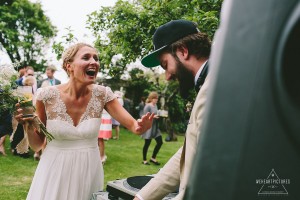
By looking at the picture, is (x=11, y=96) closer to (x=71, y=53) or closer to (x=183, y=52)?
(x=71, y=53)

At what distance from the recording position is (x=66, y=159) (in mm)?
2785

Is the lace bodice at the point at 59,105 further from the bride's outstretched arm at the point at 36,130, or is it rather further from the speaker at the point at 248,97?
the speaker at the point at 248,97

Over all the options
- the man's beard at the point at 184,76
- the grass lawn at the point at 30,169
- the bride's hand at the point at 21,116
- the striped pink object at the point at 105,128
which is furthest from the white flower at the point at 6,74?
the striped pink object at the point at 105,128

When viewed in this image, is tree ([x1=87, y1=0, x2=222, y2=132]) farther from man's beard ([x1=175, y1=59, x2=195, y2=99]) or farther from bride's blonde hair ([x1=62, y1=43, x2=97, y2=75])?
man's beard ([x1=175, y1=59, x2=195, y2=99])

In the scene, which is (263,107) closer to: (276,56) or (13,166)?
(276,56)

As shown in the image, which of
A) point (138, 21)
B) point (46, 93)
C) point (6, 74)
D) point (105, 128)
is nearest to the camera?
point (6, 74)

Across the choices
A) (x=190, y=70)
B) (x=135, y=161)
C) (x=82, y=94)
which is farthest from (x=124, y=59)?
(x=135, y=161)

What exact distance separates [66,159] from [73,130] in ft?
0.84

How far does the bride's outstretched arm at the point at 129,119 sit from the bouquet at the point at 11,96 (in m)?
0.64

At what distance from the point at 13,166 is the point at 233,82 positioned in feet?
24.2

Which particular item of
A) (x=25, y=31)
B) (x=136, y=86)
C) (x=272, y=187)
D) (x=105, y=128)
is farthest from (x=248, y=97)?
(x=25, y=31)

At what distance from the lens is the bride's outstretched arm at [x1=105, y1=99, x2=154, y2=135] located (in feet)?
9.10

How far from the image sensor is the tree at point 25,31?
27.7 meters

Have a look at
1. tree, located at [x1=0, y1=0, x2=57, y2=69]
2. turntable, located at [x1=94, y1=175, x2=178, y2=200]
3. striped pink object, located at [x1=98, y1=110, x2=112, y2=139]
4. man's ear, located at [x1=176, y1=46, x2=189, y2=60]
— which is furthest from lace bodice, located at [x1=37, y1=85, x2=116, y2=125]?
tree, located at [x1=0, y1=0, x2=57, y2=69]
